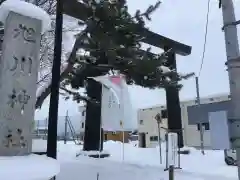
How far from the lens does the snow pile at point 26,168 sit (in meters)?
3.35

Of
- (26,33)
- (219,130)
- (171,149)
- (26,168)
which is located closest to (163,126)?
(171,149)

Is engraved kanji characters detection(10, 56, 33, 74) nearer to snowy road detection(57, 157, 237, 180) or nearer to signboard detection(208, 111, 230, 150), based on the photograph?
signboard detection(208, 111, 230, 150)

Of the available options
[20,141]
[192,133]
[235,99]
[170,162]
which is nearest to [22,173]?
[20,141]

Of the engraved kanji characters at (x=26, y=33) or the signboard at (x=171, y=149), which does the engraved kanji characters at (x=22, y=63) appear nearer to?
the engraved kanji characters at (x=26, y=33)

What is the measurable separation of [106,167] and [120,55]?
11.9 feet

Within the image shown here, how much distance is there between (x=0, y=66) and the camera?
442 centimetres

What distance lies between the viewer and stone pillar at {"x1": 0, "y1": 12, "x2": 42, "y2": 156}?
421 centimetres

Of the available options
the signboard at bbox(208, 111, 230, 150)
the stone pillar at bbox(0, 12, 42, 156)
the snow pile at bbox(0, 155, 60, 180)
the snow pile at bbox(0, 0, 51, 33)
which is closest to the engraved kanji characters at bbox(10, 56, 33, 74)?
the stone pillar at bbox(0, 12, 42, 156)

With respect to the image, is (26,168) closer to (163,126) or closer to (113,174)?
(113,174)

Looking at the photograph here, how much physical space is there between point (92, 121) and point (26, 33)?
28.0 ft

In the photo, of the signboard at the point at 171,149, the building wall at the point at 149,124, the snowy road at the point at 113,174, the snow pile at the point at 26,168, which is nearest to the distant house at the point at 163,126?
the building wall at the point at 149,124

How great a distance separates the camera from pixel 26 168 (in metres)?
3.59

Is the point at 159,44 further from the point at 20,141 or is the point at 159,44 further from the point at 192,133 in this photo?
the point at 192,133

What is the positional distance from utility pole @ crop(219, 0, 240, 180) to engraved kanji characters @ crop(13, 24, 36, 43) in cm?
299
